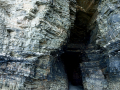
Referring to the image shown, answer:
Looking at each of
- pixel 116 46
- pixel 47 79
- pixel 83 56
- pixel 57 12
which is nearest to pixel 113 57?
pixel 116 46

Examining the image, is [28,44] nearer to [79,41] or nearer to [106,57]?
[106,57]

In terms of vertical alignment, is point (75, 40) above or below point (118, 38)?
above

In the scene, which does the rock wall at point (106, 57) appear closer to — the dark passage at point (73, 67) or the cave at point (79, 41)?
the cave at point (79, 41)

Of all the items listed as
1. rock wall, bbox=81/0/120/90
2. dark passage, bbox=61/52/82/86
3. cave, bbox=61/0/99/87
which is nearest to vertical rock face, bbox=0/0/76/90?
rock wall, bbox=81/0/120/90

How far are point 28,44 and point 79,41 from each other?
377 inches

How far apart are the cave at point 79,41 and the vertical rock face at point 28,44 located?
4008 mm

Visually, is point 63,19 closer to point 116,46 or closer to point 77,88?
point 116,46

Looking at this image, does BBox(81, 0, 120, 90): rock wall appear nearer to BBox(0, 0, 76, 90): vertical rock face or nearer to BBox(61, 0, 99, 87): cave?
BBox(61, 0, 99, 87): cave

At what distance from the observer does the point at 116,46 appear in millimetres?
6371

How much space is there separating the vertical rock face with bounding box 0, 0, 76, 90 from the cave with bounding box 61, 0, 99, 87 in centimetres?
401

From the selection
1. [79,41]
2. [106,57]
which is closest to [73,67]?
[79,41]

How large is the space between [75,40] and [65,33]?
6853 millimetres

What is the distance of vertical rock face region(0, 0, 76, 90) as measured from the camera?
5.38 metres

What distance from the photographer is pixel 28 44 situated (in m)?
5.90
